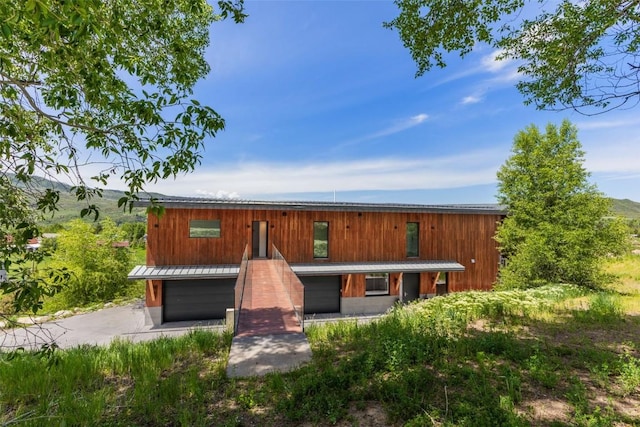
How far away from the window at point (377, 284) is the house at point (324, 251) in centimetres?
5

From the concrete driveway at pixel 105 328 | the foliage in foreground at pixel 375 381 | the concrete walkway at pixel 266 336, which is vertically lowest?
the concrete driveway at pixel 105 328

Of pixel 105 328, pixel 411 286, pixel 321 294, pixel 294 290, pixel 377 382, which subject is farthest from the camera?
pixel 411 286

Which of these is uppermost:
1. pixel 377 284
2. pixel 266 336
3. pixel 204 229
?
pixel 204 229

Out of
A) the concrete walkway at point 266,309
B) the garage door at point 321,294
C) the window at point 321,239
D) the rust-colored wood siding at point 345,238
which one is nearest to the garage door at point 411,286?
the rust-colored wood siding at point 345,238

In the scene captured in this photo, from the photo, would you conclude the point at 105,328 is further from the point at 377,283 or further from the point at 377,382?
the point at 377,382

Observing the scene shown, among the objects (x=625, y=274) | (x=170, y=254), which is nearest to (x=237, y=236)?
(x=170, y=254)

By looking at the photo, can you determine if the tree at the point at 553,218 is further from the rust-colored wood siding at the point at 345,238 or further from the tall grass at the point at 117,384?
the tall grass at the point at 117,384

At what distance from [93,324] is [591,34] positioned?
691 inches

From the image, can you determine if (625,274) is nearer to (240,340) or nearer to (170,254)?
(240,340)

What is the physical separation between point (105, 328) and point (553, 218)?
65.2 feet

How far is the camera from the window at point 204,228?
41.8ft

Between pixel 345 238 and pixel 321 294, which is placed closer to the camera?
pixel 321 294

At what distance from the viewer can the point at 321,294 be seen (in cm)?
1429

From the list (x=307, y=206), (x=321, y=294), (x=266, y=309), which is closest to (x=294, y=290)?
(x=266, y=309)
